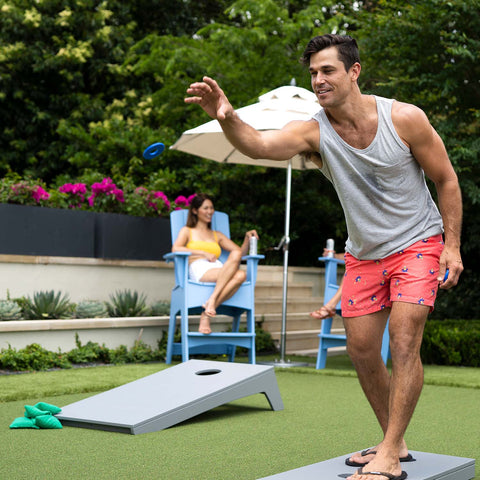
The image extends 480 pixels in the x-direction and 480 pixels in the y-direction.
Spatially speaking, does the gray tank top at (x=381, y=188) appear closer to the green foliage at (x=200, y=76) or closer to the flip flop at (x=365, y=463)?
the flip flop at (x=365, y=463)

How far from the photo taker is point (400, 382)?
225 cm

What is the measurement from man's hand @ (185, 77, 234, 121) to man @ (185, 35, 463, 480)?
0.47 feet

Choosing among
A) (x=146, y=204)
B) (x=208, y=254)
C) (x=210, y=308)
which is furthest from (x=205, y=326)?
(x=146, y=204)

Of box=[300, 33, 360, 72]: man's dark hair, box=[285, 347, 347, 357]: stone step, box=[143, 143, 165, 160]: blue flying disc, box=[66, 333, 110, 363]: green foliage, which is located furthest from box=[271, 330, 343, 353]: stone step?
box=[300, 33, 360, 72]: man's dark hair

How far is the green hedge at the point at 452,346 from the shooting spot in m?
6.20

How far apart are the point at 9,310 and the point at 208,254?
1.67m

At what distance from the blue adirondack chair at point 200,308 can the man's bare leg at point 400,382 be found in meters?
3.33

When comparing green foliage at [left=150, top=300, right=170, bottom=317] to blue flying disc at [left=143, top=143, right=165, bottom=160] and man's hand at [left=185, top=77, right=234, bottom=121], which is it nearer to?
blue flying disc at [left=143, top=143, right=165, bottom=160]

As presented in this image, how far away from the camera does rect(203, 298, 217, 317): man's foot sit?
557 cm

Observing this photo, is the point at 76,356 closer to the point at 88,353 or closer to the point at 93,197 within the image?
the point at 88,353

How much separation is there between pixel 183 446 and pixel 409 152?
149 centimetres

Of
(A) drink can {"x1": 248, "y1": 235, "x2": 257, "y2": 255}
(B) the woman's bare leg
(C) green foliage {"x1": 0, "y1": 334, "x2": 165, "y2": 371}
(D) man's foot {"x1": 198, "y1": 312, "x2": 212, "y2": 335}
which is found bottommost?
(C) green foliage {"x1": 0, "y1": 334, "x2": 165, "y2": 371}

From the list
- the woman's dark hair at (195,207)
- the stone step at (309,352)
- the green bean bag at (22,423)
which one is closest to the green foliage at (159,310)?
the woman's dark hair at (195,207)

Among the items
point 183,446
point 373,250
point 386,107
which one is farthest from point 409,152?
point 183,446
